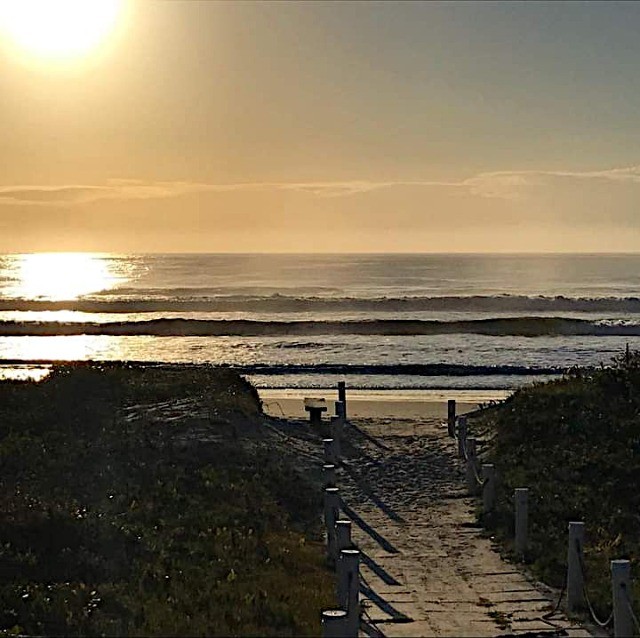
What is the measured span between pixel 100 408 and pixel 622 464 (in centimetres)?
1076

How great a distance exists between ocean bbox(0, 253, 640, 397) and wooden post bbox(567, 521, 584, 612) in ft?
75.5

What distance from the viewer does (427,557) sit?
11828mm

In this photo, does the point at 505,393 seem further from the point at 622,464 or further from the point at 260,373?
the point at 622,464

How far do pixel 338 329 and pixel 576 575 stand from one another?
54.3m

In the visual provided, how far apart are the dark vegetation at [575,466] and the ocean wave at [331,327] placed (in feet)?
133

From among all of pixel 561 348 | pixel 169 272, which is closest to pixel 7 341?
pixel 561 348

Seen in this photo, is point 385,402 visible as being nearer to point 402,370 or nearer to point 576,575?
point 402,370

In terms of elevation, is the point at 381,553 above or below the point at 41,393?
below

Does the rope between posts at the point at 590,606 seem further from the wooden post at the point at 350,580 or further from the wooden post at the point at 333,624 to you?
the wooden post at the point at 333,624

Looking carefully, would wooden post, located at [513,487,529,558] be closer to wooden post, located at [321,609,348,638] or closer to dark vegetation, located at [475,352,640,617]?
dark vegetation, located at [475,352,640,617]

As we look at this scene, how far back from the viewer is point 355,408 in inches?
1113

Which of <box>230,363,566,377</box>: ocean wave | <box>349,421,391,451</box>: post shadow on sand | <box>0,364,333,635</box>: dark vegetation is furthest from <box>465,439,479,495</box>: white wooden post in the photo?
<box>230,363,566,377</box>: ocean wave

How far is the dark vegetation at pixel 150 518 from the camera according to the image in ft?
30.1

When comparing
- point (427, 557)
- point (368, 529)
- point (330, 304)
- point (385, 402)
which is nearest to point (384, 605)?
point (427, 557)
